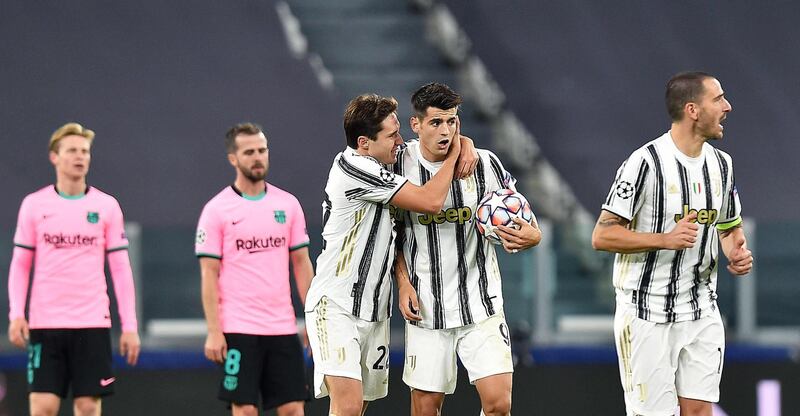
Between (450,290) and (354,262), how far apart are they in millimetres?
368

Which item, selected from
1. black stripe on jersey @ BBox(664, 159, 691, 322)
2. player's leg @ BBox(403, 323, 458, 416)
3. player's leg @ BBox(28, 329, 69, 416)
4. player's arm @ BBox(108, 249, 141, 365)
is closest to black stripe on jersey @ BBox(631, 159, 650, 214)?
black stripe on jersey @ BBox(664, 159, 691, 322)

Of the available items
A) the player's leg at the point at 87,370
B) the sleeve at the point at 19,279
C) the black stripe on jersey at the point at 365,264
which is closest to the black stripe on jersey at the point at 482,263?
the black stripe on jersey at the point at 365,264

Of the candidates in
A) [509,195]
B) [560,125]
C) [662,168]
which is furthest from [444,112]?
[560,125]

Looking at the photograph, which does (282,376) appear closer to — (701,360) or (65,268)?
(65,268)

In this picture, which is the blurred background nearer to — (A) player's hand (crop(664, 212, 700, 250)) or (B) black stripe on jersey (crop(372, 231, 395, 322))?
(B) black stripe on jersey (crop(372, 231, 395, 322))

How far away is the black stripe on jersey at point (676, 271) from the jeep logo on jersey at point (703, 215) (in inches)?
1.1

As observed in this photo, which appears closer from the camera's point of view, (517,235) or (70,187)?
(517,235)

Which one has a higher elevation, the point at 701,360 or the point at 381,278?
the point at 381,278

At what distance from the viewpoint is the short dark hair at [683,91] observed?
463cm

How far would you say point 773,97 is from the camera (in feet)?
31.8

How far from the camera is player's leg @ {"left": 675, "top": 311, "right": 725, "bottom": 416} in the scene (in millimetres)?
4684

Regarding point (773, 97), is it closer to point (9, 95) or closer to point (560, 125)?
point (560, 125)

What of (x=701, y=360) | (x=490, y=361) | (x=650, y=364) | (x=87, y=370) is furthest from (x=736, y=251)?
(x=87, y=370)

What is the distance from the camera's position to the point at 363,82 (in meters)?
9.93
